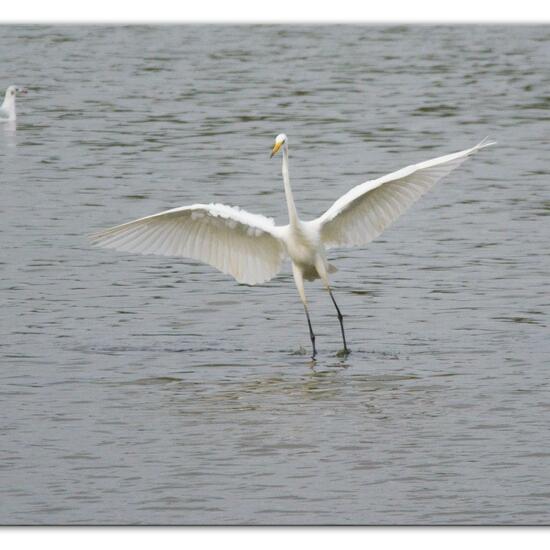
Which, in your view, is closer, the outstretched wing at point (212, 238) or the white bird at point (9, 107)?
the outstretched wing at point (212, 238)

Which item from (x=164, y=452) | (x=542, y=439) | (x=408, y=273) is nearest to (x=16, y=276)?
(x=408, y=273)

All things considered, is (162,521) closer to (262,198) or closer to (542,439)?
(542,439)

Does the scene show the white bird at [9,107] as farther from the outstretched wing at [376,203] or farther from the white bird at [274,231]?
the outstretched wing at [376,203]

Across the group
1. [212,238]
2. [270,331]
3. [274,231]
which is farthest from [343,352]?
A: [212,238]

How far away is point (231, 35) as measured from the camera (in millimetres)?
31750

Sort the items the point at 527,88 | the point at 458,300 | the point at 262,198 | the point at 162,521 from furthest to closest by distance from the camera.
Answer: the point at 527,88
the point at 262,198
the point at 458,300
the point at 162,521

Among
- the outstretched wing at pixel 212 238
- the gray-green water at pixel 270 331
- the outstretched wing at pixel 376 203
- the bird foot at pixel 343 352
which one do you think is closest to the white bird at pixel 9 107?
the gray-green water at pixel 270 331

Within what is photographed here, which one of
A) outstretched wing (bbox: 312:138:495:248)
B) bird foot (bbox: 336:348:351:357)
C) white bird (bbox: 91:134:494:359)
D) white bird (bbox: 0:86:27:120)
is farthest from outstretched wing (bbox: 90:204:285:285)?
white bird (bbox: 0:86:27:120)

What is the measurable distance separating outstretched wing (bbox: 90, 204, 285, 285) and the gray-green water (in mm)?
484

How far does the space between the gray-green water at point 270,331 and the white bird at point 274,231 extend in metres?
0.49

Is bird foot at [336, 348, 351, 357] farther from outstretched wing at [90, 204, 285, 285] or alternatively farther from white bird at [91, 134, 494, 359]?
outstretched wing at [90, 204, 285, 285]

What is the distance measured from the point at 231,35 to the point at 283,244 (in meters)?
21.1

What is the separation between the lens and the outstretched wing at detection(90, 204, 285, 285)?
418 inches

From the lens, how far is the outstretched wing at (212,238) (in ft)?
34.8
